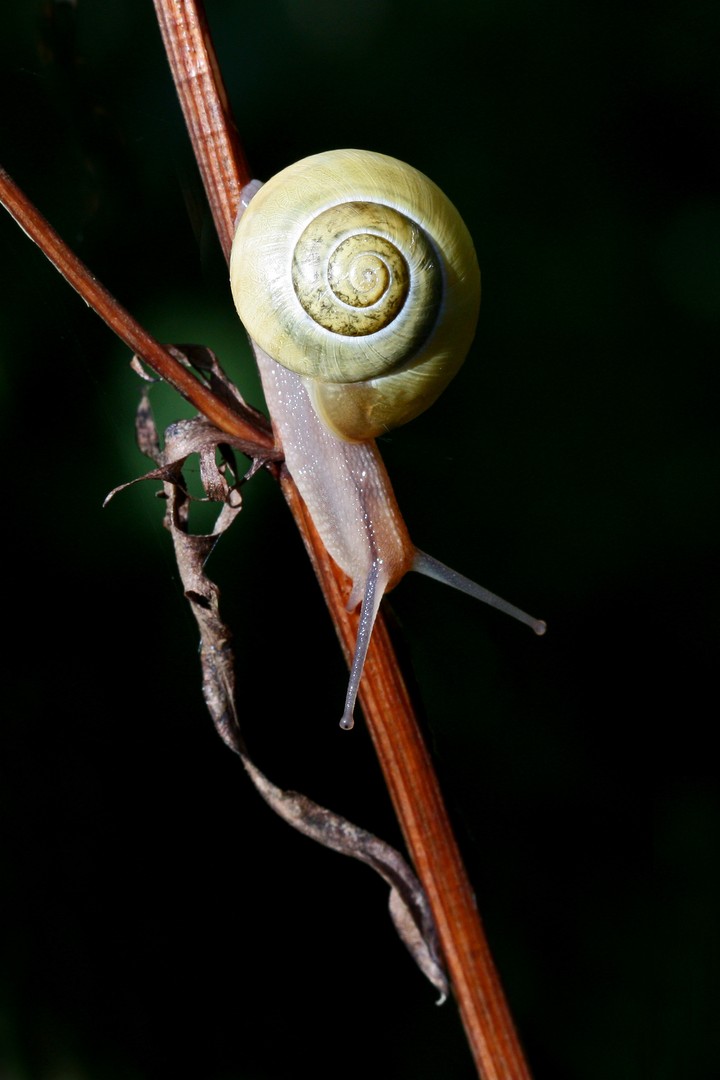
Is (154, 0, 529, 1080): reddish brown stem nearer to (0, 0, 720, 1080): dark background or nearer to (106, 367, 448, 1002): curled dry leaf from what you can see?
(106, 367, 448, 1002): curled dry leaf

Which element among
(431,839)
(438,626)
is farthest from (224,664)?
(438,626)

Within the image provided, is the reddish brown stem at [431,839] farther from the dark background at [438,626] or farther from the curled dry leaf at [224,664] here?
the dark background at [438,626]

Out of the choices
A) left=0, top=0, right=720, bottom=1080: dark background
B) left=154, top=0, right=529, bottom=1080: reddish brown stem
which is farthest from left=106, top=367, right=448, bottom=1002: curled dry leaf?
left=0, top=0, right=720, bottom=1080: dark background

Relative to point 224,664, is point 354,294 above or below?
above

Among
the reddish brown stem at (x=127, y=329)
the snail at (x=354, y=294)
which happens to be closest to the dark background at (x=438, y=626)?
the snail at (x=354, y=294)

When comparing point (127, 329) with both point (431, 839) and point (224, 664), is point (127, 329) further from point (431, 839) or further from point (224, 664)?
point (431, 839)

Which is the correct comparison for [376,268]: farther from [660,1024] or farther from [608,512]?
[660,1024]
